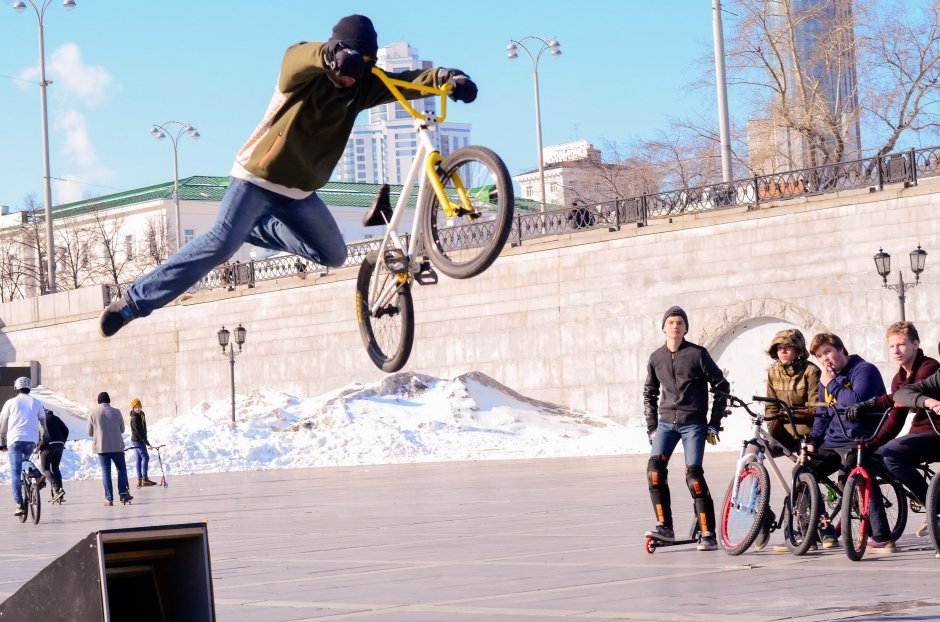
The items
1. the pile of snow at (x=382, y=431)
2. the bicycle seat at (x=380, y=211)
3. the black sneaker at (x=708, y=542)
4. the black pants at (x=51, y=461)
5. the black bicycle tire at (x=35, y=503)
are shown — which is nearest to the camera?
the bicycle seat at (x=380, y=211)

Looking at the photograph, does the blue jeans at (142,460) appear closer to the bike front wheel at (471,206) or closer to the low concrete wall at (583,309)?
the low concrete wall at (583,309)

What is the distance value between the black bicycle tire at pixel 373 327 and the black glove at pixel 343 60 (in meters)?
1.14

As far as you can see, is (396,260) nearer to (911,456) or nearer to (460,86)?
(460,86)

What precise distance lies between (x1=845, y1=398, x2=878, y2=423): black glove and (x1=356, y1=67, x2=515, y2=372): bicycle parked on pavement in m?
5.33

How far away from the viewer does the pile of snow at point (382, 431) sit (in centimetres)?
3566

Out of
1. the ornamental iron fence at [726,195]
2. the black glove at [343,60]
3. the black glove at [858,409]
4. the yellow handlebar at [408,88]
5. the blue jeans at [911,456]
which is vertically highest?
the ornamental iron fence at [726,195]

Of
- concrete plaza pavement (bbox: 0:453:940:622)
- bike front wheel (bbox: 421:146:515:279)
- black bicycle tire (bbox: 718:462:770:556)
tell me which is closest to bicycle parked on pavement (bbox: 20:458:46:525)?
concrete plaza pavement (bbox: 0:453:940:622)

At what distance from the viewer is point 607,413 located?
3856 centimetres

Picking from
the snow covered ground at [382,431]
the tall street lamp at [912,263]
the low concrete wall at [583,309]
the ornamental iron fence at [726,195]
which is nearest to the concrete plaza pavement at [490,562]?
the tall street lamp at [912,263]

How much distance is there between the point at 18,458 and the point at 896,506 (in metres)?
13.5

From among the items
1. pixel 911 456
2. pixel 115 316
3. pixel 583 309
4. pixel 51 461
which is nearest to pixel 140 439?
pixel 51 461

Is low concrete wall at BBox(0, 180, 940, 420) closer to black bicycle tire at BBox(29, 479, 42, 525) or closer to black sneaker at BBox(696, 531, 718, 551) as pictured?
black bicycle tire at BBox(29, 479, 42, 525)

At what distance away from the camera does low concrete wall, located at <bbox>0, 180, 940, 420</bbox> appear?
110 feet

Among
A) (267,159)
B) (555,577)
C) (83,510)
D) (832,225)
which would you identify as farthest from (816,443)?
(832,225)
